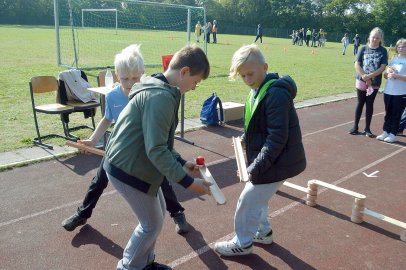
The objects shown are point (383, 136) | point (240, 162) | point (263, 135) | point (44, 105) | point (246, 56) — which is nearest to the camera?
point (246, 56)

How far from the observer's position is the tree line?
7212 cm

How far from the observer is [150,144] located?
2373mm

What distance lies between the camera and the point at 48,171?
554 centimetres

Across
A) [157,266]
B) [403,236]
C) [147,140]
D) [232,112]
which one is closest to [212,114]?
[232,112]

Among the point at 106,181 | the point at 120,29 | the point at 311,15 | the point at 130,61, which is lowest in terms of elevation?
the point at 106,181

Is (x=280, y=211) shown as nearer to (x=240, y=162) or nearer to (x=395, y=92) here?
(x=240, y=162)

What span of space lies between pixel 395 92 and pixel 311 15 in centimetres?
7460

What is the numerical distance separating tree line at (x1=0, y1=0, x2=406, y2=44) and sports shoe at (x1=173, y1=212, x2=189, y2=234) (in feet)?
222

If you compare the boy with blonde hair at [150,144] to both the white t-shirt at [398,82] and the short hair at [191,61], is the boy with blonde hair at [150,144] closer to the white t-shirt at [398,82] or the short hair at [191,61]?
the short hair at [191,61]

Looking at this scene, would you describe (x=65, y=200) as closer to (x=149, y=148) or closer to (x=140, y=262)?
(x=140, y=262)

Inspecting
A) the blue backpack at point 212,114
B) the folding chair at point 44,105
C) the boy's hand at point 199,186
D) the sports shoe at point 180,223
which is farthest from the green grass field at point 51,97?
the boy's hand at point 199,186

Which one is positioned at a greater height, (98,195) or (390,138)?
(98,195)

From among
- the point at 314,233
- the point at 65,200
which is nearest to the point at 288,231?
the point at 314,233

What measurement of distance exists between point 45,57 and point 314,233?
1849cm
